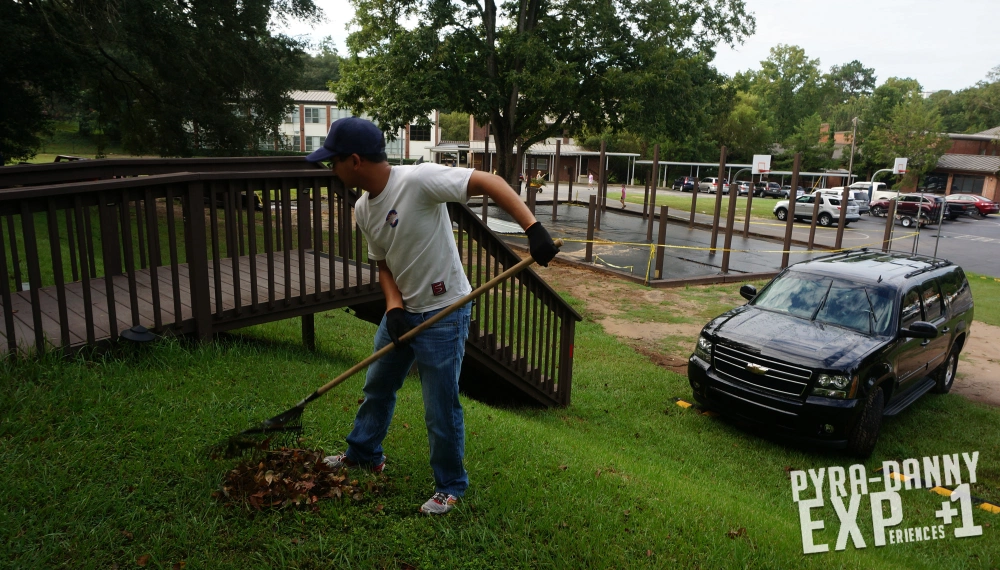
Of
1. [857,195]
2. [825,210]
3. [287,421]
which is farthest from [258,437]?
[857,195]

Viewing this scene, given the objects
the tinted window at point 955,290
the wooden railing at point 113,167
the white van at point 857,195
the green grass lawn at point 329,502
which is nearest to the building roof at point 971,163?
the white van at point 857,195

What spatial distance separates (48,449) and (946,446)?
25.1ft

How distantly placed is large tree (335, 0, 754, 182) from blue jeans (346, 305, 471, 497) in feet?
66.6

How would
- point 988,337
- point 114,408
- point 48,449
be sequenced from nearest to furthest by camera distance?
1. point 48,449
2. point 114,408
3. point 988,337

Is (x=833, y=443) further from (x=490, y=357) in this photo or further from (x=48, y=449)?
(x=48, y=449)

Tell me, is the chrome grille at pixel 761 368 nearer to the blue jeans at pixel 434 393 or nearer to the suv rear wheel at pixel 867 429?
the suv rear wheel at pixel 867 429

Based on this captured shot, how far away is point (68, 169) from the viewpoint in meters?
5.43

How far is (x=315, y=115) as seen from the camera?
6944 cm

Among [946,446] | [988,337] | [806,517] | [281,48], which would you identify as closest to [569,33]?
[281,48]

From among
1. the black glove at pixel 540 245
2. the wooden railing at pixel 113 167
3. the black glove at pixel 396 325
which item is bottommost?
the black glove at pixel 396 325

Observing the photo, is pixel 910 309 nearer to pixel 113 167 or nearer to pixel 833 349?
pixel 833 349

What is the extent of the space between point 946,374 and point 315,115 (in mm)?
68875

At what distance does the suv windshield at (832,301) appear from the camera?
22.7ft

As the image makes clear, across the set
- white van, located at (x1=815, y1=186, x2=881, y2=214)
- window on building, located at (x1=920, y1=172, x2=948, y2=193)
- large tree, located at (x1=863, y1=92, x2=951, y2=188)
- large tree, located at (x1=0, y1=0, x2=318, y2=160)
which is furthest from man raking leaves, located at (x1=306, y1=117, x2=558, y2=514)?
window on building, located at (x1=920, y1=172, x2=948, y2=193)
